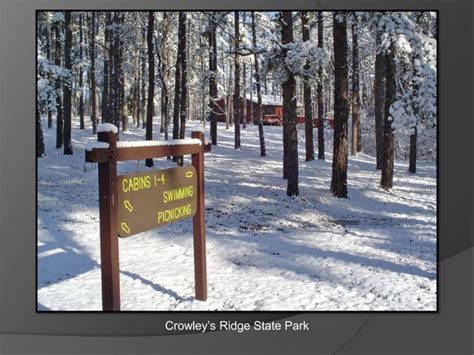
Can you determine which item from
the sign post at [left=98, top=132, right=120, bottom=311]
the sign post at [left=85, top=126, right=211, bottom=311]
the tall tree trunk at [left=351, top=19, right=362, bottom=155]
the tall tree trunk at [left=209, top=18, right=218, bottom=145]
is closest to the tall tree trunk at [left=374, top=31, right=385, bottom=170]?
the tall tree trunk at [left=351, top=19, right=362, bottom=155]

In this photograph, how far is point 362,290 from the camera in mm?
4094

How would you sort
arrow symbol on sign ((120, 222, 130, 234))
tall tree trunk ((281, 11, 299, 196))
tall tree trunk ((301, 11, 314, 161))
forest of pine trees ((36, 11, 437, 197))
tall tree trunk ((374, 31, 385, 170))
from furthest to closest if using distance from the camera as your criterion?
tall tree trunk ((374, 31, 385, 170)) → tall tree trunk ((301, 11, 314, 161)) → tall tree trunk ((281, 11, 299, 196)) → forest of pine trees ((36, 11, 437, 197)) → arrow symbol on sign ((120, 222, 130, 234))

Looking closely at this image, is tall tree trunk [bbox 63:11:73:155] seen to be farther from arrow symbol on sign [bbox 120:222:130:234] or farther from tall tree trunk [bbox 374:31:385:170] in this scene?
tall tree trunk [bbox 374:31:385:170]

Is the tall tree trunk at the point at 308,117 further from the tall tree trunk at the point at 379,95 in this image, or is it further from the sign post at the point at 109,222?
the sign post at the point at 109,222

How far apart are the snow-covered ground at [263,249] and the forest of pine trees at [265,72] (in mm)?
517

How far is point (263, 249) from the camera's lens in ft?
17.8

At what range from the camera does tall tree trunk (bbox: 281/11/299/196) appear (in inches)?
302

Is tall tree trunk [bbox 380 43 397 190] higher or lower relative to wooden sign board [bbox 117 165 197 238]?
higher

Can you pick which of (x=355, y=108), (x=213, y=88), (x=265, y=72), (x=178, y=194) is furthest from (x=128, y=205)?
(x=355, y=108)

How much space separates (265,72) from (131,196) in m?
5.65

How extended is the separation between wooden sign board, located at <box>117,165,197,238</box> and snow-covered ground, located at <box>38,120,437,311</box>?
1.39ft

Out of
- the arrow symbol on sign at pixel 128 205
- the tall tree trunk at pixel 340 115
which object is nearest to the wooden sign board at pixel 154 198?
the arrow symbol on sign at pixel 128 205

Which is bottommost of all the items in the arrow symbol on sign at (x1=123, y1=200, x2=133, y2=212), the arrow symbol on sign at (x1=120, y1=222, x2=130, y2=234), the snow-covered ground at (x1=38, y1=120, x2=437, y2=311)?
the snow-covered ground at (x1=38, y1=120, x2=437, y2=311)

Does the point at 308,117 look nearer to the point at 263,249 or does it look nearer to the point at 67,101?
the point at 67,101
